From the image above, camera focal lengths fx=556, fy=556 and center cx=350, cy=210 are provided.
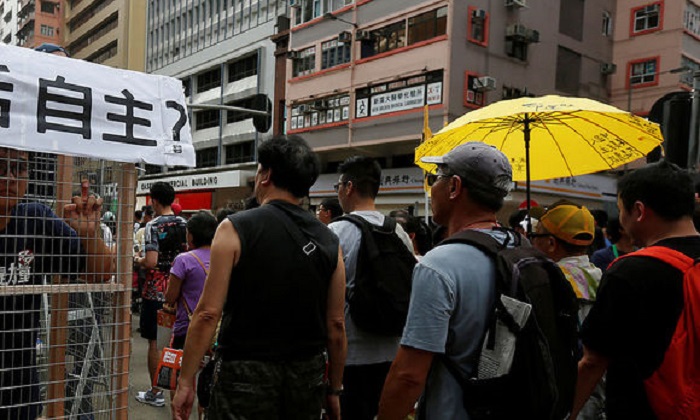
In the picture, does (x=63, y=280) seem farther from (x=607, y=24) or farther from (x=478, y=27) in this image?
(x=607, y=24)

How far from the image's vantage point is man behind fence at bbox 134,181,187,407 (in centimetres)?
530

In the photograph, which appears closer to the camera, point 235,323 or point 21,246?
point 235,323

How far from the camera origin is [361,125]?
23094 mm

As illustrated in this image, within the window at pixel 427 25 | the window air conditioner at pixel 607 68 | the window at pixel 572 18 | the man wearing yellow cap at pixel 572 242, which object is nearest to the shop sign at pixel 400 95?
the window at pixel 427 25

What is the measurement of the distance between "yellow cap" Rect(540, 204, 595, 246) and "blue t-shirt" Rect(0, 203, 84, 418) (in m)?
2.45

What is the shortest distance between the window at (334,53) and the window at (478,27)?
5.55 meters

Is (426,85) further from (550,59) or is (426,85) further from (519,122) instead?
(519,122)

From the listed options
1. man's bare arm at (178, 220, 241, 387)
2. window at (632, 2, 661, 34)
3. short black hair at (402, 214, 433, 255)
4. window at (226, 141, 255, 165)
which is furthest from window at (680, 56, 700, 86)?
man's bare arm at (178, 220, 241, 387)

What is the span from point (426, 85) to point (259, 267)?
19239 millimetres

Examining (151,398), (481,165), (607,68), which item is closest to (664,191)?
(481,165)

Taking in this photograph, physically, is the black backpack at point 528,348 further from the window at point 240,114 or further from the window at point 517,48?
the window at point 240,114

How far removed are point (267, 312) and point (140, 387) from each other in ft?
13.9

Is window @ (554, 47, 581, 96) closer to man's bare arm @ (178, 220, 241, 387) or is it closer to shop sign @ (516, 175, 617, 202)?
shop sign @ (516, 175, 617, 202)

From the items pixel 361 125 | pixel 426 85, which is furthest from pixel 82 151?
pixel 361 125
